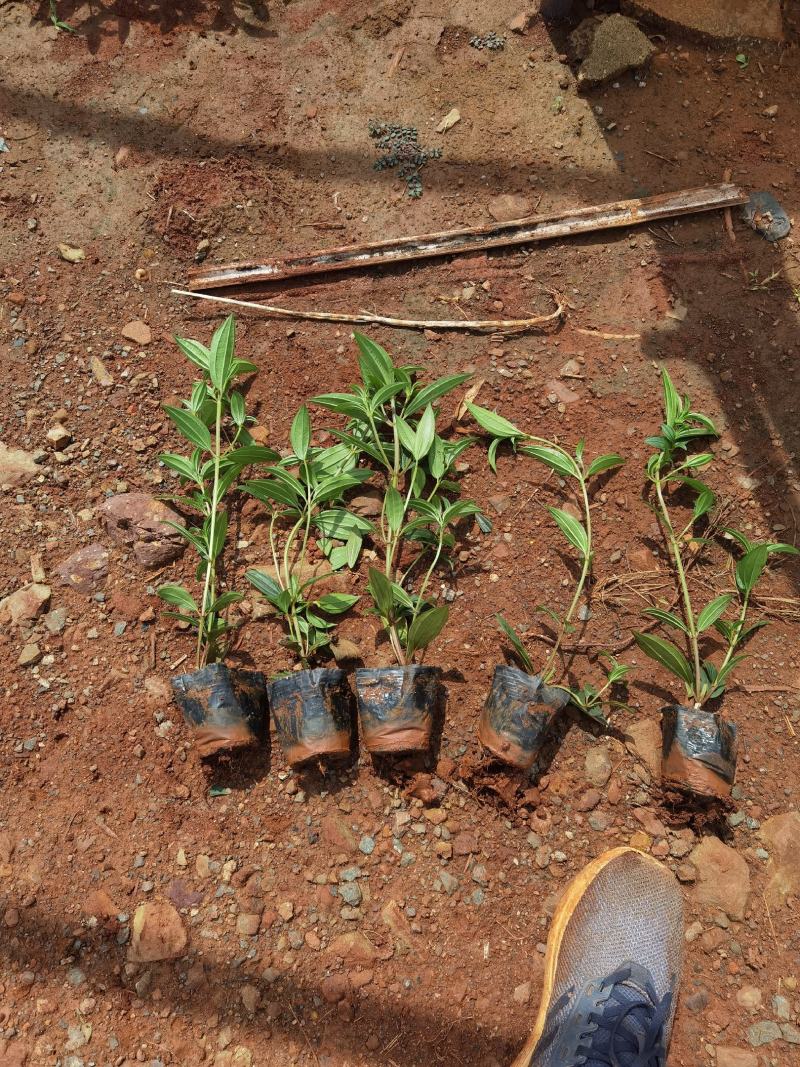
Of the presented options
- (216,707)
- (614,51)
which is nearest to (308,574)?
(216,707)

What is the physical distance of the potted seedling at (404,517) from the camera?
2146 millimetres

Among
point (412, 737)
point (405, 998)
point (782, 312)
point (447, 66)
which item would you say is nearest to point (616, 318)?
point (782, 312)

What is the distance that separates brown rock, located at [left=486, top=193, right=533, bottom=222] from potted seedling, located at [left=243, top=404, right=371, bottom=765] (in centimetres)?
120

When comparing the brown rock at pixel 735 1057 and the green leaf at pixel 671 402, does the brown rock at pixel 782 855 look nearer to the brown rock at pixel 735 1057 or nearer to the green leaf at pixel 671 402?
the brown rock at pixel 735 1057

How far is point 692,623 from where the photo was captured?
2.28 m

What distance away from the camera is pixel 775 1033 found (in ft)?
6.65

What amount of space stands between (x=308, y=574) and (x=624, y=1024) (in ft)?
5.31

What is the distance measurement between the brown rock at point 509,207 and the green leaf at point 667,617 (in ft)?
5.34

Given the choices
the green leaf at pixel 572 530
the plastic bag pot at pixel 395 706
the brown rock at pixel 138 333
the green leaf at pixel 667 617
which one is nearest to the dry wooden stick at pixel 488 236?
the brown rock at pixel 138 333

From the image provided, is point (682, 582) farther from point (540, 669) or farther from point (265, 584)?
point (265, 584)

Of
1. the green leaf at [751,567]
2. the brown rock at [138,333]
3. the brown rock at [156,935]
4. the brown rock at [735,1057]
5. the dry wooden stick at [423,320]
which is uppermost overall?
the dry wooden stick at [423,320]

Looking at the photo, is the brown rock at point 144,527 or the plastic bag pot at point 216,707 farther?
the brown rock at point 144,527

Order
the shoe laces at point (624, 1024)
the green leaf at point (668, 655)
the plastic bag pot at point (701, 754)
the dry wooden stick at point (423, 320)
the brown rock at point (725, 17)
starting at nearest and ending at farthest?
the shoe laces at point (624, 1024), the plastic bag pot at point (701, 754), the green leaf at point (668, 655), the dry wooden stick at point (423, 320), the brown rock at point (725, 17)

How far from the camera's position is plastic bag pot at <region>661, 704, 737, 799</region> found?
2115 mm
